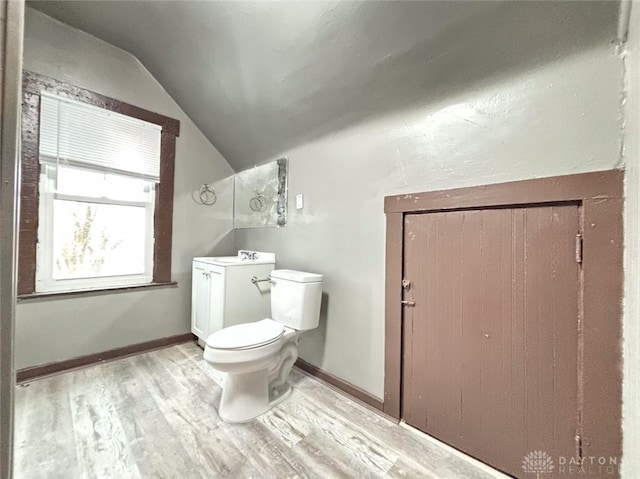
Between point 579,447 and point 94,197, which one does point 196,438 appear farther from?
point 94,197

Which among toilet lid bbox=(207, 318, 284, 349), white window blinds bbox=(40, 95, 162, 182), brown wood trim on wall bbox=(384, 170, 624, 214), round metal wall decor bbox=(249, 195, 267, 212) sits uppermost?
white window blinds bbox=(40, 95, 162, 182)

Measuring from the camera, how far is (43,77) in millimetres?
1863

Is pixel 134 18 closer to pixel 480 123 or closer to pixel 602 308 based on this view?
pixel 480 123

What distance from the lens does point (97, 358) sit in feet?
6.78

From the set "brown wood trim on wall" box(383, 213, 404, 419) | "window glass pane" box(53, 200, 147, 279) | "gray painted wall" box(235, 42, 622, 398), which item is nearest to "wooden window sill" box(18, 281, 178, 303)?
"window glass pane" box(53, 200, 147, 279)

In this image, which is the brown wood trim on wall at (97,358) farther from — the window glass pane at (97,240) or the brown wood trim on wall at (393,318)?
the brown wood trim on wall at (393,318)

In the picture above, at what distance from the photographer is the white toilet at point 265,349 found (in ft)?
4.67

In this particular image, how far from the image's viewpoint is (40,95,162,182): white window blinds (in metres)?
1.89

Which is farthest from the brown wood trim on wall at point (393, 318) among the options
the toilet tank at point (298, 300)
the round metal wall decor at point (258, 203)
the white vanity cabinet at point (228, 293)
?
the round metal wall decor at point (258, 203)

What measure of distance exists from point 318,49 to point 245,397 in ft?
6.76

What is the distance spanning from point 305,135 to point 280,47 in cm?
58

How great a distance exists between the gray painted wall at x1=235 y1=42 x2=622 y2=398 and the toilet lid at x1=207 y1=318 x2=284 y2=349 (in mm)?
417

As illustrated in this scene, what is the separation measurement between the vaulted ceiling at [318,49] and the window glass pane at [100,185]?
33.9 inches

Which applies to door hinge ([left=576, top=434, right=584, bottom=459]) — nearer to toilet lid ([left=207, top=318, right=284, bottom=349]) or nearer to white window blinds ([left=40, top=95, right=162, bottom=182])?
toilet lid ([left=207, top=318, right=284, bottom=349])
